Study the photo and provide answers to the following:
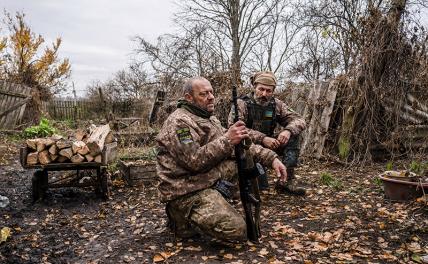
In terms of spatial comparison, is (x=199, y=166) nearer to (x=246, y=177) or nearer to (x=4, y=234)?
(x=246, y=177)

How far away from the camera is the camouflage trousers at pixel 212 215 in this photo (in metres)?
3.50

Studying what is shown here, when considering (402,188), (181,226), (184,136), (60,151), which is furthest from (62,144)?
(402,188)

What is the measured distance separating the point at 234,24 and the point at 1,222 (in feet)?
54.9

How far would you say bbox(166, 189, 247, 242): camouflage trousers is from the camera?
350cm

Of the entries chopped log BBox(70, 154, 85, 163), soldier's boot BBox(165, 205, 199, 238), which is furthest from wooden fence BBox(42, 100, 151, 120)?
soldier's boot BBox(165, 205, 199, 238)

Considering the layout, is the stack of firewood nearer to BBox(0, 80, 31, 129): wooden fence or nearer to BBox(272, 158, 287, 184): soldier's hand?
BBox(272, 158, 287, 184): soldier's hand

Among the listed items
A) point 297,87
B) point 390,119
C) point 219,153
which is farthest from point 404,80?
point 219,153

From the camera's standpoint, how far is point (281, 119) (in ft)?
18.1

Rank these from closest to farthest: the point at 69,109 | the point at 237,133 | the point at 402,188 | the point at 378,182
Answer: the point at 237,133 < the point at 402,188 < the point at 378,182 < the point at 69,109

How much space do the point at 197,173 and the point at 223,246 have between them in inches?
31.0

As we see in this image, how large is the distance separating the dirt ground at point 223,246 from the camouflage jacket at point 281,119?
94 cm

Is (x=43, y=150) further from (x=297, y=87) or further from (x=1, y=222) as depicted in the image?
(x=297, y=87)

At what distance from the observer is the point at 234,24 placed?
19.5 m

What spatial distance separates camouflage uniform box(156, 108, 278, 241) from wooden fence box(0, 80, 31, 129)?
1108 cm
